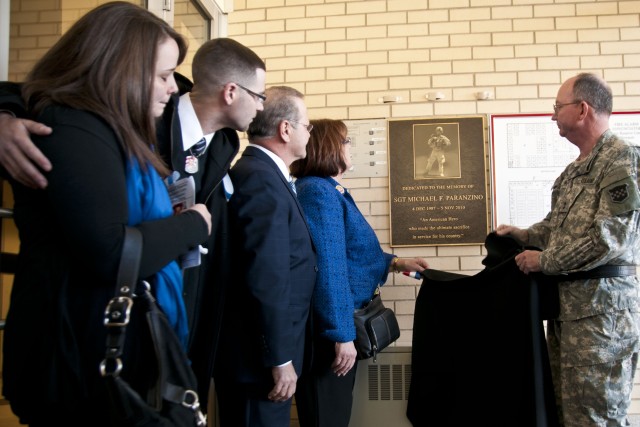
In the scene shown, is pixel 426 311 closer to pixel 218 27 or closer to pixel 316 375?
pixel 316 375

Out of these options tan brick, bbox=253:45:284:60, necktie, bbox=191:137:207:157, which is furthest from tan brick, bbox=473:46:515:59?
necktie, bbox=191:137:207:157

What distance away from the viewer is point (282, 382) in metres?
2.20

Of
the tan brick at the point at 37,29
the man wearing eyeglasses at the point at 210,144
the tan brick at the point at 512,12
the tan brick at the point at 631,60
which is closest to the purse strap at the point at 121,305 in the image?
the man wearing eyeglasses at the point at 210,144

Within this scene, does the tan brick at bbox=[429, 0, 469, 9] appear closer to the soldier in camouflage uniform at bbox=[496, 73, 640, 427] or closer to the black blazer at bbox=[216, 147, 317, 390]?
the soldier in camouflage uniform at bbox=[496, 73, 640, 427]

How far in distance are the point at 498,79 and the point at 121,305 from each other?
12.1ft

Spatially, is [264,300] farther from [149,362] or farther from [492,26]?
[492,26]

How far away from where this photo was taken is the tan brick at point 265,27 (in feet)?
15.0

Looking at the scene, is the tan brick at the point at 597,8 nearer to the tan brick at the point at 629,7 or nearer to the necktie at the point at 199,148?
the tan brick at the point at 629,7

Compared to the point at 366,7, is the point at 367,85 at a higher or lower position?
lower

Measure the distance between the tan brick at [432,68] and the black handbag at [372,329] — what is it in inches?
76.4

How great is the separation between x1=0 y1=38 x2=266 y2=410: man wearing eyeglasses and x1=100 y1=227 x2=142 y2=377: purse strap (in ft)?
1.89

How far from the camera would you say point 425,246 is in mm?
4266

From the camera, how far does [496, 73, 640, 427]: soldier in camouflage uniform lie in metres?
2.67

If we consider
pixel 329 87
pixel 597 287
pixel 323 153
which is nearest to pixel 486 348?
pixel 597 287
